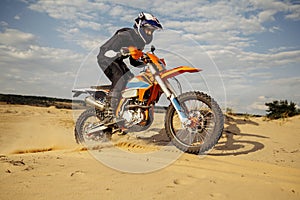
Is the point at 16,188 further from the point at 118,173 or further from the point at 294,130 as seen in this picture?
the point at 294,130

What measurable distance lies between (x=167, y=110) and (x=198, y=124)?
0.62 metres

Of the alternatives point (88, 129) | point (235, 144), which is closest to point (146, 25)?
point (88, 129)

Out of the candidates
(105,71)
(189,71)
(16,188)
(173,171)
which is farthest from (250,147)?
(16,188)

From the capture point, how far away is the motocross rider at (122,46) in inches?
197

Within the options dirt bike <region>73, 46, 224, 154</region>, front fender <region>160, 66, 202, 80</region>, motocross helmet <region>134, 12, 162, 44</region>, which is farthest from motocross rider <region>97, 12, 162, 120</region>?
front fender <region>160, 66, 202, 80</region>

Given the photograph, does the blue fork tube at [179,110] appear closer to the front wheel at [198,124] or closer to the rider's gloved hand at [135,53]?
the front wheel at [198,124]

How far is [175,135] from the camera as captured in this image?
175 inches

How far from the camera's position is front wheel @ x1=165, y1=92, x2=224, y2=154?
4059mm

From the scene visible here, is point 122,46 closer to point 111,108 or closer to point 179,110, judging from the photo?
point 111,108

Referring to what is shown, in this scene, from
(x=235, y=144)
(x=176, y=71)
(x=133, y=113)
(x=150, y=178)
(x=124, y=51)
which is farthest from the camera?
(x=235, y=144)

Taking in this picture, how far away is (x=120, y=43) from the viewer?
5148 millimetres

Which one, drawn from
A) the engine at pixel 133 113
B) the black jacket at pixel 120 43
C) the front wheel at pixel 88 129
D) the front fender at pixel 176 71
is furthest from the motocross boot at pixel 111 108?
the front fender at pixel 176 71

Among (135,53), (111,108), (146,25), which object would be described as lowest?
(111,108)

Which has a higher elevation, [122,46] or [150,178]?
[122,46]
